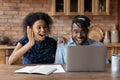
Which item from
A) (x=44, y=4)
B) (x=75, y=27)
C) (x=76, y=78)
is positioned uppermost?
(x=44, y=4)

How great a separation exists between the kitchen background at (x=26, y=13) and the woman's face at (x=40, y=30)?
6.24 ft

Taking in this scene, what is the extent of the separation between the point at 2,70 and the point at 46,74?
1.39 ft

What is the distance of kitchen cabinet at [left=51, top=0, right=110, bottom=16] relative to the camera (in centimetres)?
450

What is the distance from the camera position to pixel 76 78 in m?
1.95

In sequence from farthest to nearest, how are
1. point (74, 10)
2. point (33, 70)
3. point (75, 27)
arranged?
point (74, 10), point (75, 27), point (33, 70)

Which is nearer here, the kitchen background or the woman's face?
the woman's face

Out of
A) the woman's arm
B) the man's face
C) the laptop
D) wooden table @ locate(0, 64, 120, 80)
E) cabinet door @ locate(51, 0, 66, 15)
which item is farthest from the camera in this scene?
cabinet door @ locate(51, 0, 66, 15)

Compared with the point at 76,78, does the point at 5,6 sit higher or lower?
higher

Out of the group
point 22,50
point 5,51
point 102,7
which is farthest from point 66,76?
point 102,7

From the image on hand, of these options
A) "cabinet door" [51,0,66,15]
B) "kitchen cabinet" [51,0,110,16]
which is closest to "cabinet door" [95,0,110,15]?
"kitchen cabinet" [51,0,110,16]

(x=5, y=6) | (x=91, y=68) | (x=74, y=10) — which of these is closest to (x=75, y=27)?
(x=91, y=68)

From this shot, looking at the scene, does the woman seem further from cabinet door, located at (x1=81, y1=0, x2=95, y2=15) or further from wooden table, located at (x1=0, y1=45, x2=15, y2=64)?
cabinet door, located at (x1=81, y1=0, x2=95, y2=15)

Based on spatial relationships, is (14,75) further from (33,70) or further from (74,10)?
(74,10)

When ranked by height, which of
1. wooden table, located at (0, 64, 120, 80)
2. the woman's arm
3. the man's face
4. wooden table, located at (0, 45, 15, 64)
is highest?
the man's face
